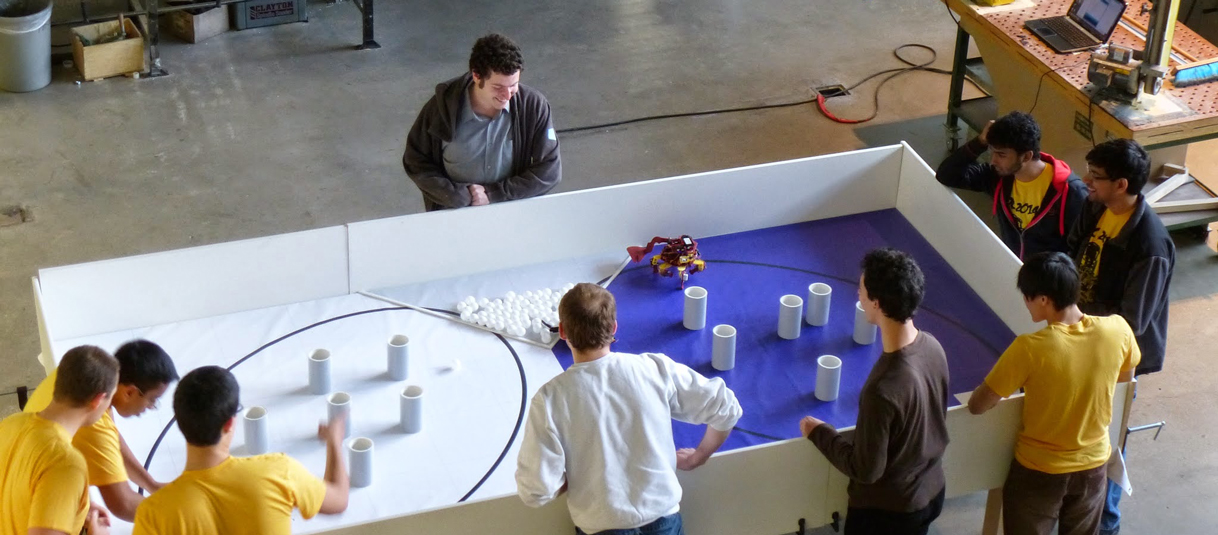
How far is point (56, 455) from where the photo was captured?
258 cm

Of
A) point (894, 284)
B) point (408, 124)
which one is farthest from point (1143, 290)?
point (408, 124)

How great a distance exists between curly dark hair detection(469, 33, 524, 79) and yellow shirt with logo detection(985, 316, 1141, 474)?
165 centimetres

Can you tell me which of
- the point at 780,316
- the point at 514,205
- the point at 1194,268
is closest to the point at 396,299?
the point at 514,205

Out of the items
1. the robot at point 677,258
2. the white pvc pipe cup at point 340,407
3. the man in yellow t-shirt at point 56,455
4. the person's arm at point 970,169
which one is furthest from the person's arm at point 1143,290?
the man in yellow t-shirt at point 56,455

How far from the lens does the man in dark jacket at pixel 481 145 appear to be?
13.0 ft

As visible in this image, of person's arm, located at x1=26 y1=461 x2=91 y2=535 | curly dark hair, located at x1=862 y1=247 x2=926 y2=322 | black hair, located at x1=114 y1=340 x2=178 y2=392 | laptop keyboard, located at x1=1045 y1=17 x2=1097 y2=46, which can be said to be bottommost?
person's arm, located at x1=26 y1=461 x2=91 y2=535

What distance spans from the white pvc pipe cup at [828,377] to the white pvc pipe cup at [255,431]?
59.6 inches

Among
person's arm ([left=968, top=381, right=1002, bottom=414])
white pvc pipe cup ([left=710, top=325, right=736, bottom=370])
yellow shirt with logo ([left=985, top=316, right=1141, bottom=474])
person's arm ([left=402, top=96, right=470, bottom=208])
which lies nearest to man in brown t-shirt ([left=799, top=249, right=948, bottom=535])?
person's arm ([left=968, top=381, right=1002, bottom=414])

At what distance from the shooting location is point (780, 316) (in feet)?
12.6

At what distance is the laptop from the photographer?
5.38 meters

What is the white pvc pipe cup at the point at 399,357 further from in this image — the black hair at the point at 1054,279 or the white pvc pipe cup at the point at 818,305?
the black hair at the point at 1054,279

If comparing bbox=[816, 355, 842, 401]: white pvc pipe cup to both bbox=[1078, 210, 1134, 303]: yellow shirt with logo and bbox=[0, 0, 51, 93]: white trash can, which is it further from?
bbox=[0, 0, 51, 93]: white trash can

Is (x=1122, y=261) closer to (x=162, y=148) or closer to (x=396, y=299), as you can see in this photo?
(x=396, y=299)

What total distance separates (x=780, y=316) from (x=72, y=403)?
2.05 m
